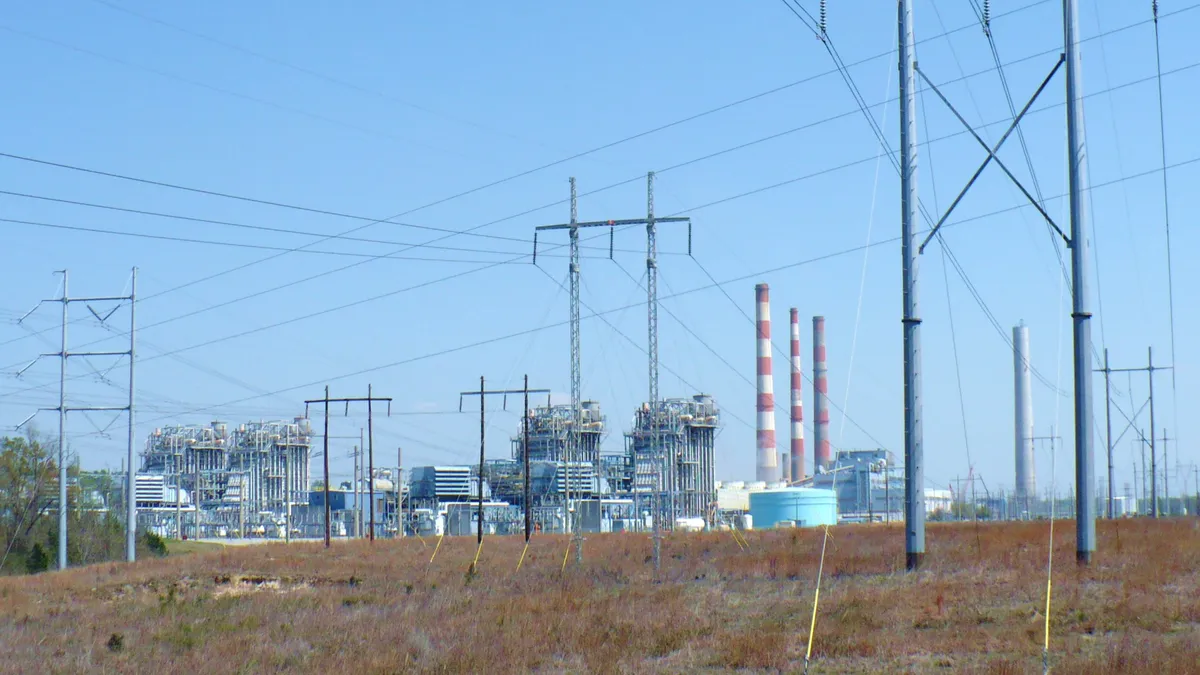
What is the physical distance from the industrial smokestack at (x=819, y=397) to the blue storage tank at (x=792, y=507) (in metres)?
22.6

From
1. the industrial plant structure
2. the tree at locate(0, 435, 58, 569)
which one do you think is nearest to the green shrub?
the tree at locate(0, 435, 58, 569)

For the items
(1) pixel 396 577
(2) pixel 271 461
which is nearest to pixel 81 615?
(1) pixel 396 577

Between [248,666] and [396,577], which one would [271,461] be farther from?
[248,666]

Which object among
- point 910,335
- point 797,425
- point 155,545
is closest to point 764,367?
point 797,425

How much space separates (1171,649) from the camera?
40.4ft

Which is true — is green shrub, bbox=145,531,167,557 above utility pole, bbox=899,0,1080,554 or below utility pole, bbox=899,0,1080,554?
below

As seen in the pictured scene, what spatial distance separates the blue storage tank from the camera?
8050cm

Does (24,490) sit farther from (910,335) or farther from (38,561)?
(910,335)

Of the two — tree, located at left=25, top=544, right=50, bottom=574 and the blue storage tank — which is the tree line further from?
the blue storage tank

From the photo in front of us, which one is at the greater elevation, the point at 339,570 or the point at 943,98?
the point at 943,98

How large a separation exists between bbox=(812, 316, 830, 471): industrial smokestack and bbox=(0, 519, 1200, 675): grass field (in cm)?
7288

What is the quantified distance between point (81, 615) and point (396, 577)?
1075 cm

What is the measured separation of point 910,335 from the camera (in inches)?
836

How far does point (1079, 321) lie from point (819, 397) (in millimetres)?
86307
